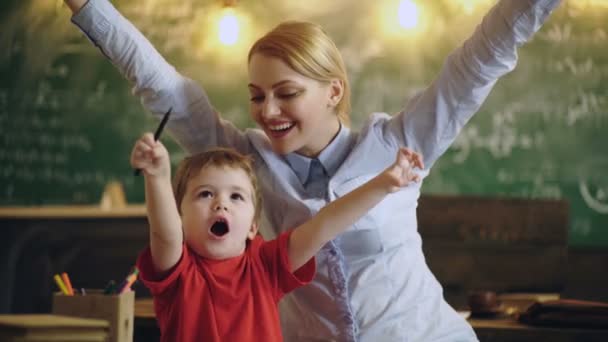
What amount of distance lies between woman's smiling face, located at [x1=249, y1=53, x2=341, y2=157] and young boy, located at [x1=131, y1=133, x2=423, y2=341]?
0.12m

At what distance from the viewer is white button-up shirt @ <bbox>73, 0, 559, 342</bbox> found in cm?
204

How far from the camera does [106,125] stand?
5.86 m

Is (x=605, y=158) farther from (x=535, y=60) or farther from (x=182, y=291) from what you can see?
(x=182, y=291)

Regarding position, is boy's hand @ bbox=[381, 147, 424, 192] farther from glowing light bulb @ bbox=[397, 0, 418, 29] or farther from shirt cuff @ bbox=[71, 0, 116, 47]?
glowing light bulb @ bbox=[397, 0, 418, 29]

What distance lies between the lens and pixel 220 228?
6.18 feet

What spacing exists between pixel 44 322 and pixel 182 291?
390 millimetres

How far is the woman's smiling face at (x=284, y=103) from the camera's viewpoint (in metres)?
2.06

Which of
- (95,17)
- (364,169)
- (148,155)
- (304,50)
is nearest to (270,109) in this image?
(304,50)

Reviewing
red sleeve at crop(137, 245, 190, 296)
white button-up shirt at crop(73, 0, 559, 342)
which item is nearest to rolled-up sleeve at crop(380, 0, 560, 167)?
white button-up shirt at crop(73, 0, 559, 342)

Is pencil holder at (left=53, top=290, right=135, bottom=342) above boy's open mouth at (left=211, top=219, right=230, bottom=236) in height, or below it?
below

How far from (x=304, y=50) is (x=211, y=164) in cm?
34

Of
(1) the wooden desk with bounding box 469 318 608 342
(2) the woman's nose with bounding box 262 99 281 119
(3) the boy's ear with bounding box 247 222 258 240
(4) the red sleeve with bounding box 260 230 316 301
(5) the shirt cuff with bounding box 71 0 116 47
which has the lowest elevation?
(1) the wooden desk with bounding box 469 318 608 342

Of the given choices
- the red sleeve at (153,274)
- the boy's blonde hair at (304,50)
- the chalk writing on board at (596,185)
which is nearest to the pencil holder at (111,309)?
the red sleeve at (153,274)

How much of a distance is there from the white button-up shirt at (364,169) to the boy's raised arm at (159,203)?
40 cm
